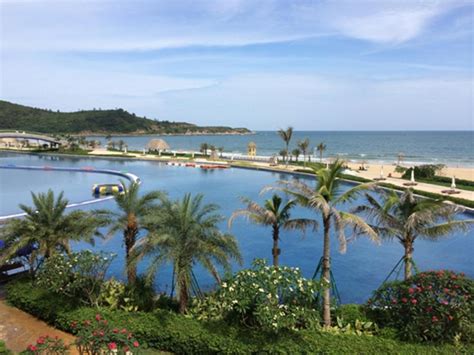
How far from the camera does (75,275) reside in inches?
384

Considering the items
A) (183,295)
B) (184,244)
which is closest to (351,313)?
(183,295)

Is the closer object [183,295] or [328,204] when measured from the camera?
[328,204]

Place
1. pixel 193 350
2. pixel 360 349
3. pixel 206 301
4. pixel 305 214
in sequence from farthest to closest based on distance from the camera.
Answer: pixel 305 214
pixel 206 301
pixel 193 350
pixel 360 349

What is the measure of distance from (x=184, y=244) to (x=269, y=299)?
268 centimetres

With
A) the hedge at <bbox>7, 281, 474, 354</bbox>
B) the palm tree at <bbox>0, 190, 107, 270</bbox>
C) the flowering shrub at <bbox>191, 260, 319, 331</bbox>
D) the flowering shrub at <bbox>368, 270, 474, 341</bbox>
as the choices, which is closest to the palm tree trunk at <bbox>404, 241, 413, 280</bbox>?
the flowering shrub at <bbox>368, 270, 474, 341</bbox>

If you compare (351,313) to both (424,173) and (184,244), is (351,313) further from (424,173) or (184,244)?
(424,173)

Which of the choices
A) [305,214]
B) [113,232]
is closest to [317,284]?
[113,232]

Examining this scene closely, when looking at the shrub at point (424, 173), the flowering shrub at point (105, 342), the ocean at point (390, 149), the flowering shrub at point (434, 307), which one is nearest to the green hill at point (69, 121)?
the ocean at point (390, 149)

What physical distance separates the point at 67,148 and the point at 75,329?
66.6 m

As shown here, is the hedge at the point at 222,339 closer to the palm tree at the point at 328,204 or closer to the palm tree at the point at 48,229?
the palm tree at the point at 328,204

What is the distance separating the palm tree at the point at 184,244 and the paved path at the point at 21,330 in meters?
2.71

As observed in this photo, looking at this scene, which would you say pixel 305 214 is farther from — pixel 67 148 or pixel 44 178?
pixel 67 148

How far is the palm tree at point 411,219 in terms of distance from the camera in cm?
1005

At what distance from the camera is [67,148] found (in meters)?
69.2
